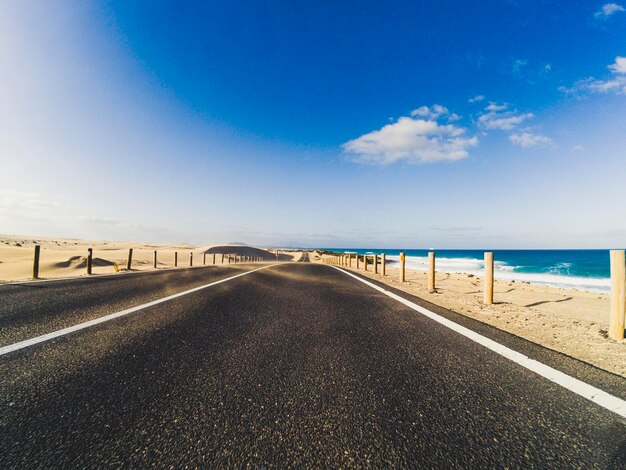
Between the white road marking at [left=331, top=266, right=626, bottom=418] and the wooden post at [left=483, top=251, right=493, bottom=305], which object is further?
the wooden post at [left=483, top=251, right=493, bottom=305]

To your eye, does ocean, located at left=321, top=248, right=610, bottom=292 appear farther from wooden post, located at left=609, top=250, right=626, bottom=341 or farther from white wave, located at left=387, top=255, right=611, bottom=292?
wooden post, located at left=609, top=250, right=626, bottom=341

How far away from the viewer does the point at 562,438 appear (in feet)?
5.15

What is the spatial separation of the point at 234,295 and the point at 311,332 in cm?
311

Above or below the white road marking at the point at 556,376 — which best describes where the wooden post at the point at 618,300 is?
above

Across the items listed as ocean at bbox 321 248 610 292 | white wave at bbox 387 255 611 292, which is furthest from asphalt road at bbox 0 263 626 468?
white wave at bbox 387 255 611 292

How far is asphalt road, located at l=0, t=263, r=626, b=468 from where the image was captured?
4.52ft

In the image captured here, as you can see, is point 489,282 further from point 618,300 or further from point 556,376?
point 556,376

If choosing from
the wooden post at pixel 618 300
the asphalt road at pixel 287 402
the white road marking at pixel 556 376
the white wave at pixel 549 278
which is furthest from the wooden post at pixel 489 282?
the white wave at pixel 549 278

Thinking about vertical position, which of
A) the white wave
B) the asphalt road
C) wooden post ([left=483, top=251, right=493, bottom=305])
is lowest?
the white wave

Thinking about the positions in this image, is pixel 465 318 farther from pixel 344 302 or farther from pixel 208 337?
pixel 208 337

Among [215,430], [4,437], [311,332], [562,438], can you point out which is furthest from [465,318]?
[4,437]

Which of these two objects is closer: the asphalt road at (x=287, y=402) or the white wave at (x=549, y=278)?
the asphalt road at (x=287, y=402)

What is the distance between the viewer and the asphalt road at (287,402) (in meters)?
1.38

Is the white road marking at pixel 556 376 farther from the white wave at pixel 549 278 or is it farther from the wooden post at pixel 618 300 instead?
the white wave at pixel 549 278
